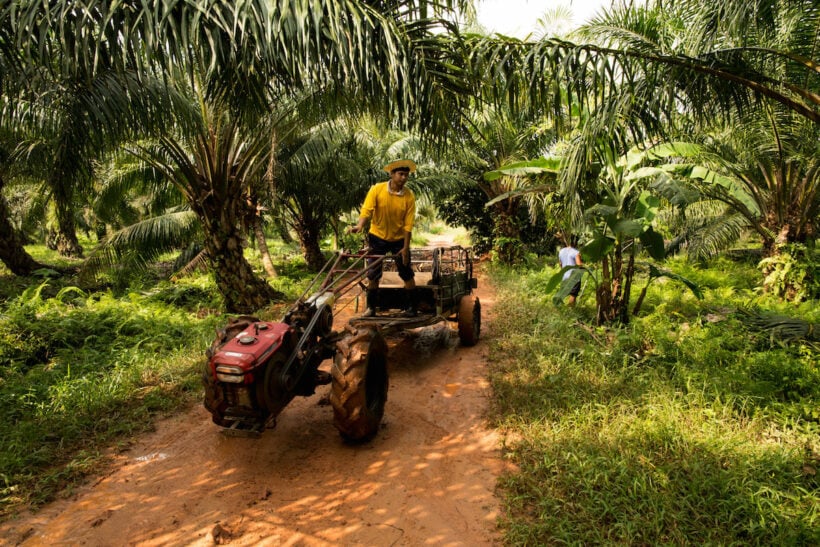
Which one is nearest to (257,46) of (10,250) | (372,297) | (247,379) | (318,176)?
(247,379)

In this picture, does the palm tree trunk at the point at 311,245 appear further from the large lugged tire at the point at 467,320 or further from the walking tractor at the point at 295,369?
the walking tractor at the point at 295,369

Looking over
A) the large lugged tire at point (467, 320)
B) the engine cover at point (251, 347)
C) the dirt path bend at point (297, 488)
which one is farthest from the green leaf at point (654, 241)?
the engine cover at point (251, 347)

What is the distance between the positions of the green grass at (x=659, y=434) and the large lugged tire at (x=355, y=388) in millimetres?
1115

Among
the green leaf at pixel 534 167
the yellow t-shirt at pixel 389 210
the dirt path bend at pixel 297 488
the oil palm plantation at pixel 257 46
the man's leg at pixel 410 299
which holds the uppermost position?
the oil palm plantation at pixel 257 46

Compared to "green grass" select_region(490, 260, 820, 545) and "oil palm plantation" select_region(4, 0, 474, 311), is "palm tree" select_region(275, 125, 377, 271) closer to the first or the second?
"oil palm plantation" select_region(4, 0, 474, 311)

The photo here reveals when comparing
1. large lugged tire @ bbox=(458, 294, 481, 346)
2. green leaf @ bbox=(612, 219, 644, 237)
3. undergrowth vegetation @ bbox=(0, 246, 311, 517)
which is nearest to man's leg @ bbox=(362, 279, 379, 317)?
large lugged tire @ bbox=(458, 294, 481, 346)

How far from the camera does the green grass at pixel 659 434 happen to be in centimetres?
278

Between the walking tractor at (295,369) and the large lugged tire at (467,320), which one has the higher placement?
the walking tractor at (295,369)

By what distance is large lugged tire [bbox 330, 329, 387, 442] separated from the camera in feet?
11.5

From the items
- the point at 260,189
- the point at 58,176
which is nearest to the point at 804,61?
the point at 58,176

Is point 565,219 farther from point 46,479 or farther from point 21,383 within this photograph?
point 21,383

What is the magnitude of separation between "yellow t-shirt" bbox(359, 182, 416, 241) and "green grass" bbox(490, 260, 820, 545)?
1.96 meters

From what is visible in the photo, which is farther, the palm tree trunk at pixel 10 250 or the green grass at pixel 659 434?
the palm tree trunk at pixel 10 250

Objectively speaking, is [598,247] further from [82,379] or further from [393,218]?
[82,379]
